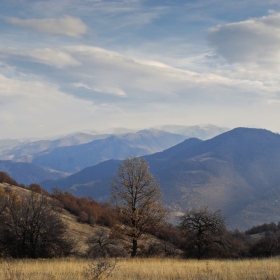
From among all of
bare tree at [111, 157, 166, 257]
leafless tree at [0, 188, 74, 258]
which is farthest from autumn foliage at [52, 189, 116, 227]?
leafless tree at [0, 188, 74, 258]

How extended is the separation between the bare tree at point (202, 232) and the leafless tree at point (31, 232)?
1086 centimetres

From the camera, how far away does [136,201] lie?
26094 mm

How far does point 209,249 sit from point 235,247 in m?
2.50

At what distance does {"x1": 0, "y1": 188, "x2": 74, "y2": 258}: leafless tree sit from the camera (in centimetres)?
1972

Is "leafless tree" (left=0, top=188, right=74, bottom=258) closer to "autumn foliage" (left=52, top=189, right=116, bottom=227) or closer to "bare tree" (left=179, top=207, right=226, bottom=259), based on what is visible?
"bare tree" (left=179, top=207, right=226, bottom=259)

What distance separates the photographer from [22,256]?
1956cm

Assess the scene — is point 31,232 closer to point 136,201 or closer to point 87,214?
point 136,201

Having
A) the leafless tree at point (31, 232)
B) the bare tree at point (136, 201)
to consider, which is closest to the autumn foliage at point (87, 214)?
the bare tree at point (136, 201)

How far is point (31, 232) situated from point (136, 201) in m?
8.96

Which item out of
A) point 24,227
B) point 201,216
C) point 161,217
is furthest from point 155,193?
point 24,227

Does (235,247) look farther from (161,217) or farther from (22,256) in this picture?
(22,256)

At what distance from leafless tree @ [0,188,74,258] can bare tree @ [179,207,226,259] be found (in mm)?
10858

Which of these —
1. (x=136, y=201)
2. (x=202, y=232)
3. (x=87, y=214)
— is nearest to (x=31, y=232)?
(x=136, y=201)

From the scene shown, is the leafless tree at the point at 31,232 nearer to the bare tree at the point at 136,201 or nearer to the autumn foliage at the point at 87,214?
the bare tree at the point at 136,201
